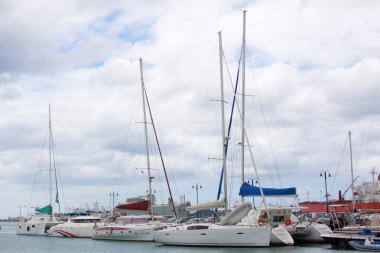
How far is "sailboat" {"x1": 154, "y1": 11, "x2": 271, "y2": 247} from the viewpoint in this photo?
159 feet

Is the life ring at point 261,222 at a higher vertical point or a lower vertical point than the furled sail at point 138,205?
lower

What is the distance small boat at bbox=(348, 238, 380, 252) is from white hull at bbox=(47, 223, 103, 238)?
3450 cm

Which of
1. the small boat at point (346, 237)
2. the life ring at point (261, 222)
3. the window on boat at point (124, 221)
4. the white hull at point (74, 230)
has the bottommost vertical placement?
the small boat at point (346, 237)

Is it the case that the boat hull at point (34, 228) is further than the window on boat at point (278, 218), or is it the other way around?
the boat hull at point (34, 228)

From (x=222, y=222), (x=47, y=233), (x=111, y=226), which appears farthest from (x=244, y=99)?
(x=47, y=233)

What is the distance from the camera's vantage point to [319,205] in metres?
126

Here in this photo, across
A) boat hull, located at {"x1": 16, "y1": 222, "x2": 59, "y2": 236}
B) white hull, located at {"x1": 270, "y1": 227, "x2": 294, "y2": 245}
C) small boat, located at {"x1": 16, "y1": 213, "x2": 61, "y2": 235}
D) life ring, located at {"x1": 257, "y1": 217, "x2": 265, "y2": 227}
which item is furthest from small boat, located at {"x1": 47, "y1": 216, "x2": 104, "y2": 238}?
white hull, located at {"x1": 270, "y1": 227, "x2": 294, "y2": 245}

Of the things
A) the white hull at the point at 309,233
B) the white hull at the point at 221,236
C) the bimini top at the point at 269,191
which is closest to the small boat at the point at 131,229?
the white hull at the point at 221,236

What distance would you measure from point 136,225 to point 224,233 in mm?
15577

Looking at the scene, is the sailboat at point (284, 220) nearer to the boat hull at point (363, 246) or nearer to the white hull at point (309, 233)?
the white hull at point (309, 233)

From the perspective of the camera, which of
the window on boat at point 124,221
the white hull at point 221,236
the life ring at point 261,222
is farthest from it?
the window on boat at point 124,221

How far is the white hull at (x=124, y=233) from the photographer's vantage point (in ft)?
201

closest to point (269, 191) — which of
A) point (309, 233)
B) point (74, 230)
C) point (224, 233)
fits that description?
point (309, 233)

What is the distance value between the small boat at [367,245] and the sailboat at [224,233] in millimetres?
6858
